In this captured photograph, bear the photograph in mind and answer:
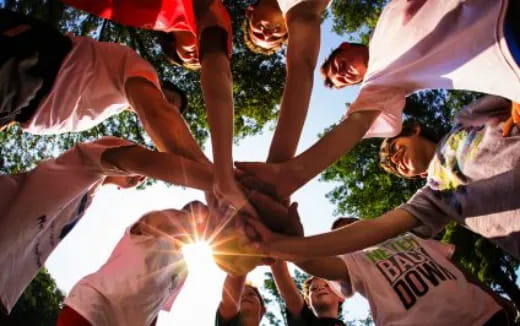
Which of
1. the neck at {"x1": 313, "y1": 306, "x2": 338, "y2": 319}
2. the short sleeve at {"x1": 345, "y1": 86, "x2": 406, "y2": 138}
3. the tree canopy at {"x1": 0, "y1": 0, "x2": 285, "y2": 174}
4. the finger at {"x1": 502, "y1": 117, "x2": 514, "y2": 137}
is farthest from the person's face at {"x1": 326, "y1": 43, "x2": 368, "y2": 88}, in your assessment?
the tree canopy at {"x1": 0, "y1": 0, "x2": 285, "y2": 174}

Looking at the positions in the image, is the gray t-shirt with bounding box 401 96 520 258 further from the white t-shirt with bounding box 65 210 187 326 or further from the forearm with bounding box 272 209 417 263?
the white t-shirt with bounding box 65 210 187 326

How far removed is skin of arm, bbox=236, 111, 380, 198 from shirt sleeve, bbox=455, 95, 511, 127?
1.81 ft

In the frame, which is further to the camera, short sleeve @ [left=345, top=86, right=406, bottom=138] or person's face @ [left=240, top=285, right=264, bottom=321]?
person's face @ [left=240, top=285, right=264, bottom=321]

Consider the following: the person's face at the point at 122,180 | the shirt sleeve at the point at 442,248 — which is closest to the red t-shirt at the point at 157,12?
the person's face at the point at 122,180

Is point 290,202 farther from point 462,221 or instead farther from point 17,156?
point 17,156

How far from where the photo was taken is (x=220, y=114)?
5.83 ft

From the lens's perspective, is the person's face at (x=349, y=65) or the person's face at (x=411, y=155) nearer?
the person's face at (x=411, y=155)

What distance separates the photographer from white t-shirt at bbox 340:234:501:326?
207 cm

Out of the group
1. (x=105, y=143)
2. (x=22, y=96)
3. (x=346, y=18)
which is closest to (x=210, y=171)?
(x=105, y=143)

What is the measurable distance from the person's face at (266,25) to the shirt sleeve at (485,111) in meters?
1.20

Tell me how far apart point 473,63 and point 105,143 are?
5.14 ft

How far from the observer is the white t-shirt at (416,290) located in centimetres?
207

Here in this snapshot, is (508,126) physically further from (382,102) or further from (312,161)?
(312,161)

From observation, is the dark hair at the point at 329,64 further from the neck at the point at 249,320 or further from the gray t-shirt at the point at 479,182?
the neck at the point at 249,320
